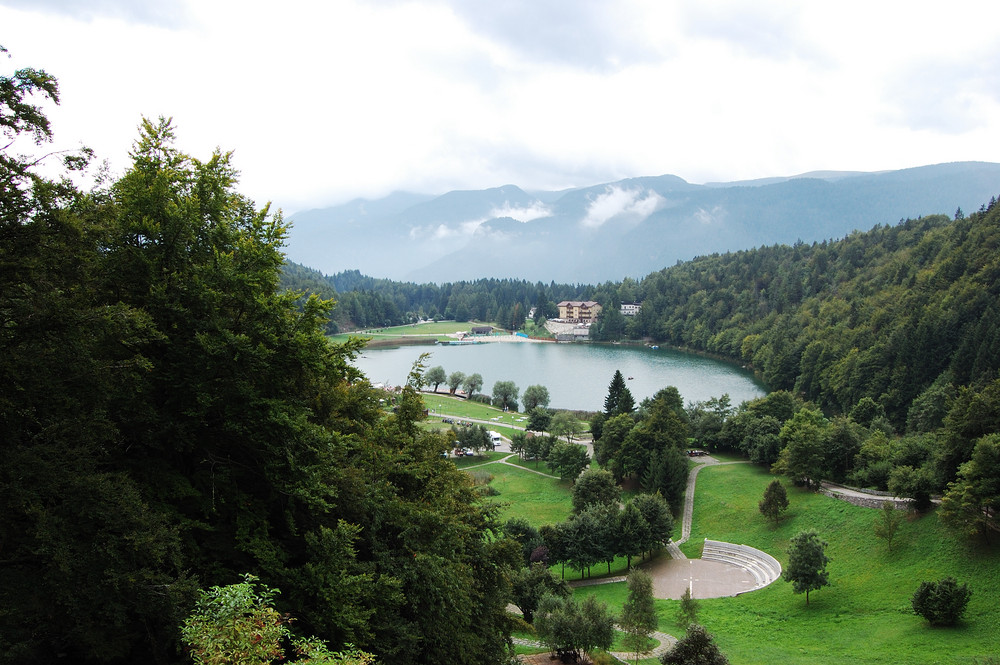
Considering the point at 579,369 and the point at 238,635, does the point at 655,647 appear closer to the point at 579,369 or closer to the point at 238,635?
the point at 238,635

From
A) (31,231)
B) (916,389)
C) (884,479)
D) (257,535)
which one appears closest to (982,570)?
(884,479)

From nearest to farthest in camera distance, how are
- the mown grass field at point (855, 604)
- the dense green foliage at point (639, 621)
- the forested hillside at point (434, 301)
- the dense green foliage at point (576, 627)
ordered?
the dense green foliage at point (576, 627) < the mown grass field at point (855, 604) < the dense green foliage at point (639, 621) < the forested hillside at point (434, 301)

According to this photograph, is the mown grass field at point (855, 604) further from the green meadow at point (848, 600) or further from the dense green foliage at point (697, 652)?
the dense green foliage at point (697, 652)

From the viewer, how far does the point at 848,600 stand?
20875 mm

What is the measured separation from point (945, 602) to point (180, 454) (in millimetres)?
19492

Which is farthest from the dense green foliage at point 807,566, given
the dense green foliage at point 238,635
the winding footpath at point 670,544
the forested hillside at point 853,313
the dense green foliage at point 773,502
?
the forested hillside at point 853,313

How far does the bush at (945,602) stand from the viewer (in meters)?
17.2

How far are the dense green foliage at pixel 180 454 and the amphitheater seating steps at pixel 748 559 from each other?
1559cm

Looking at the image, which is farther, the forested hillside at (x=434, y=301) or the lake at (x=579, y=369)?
the forested hillside at (x=434, y=301)

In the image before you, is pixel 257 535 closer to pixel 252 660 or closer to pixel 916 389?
pixel 252 660

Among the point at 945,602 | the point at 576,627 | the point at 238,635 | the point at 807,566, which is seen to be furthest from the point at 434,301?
the point at 238,635

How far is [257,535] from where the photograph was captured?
31.7 feet

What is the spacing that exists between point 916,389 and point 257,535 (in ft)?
184

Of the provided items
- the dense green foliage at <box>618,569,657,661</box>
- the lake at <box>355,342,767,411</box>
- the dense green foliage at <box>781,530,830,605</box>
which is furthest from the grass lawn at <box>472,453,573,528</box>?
the lake at <box>355,342,767,411</box>
